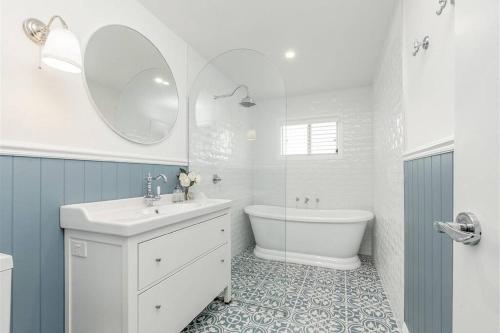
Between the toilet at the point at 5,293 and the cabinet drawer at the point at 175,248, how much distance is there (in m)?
0.49

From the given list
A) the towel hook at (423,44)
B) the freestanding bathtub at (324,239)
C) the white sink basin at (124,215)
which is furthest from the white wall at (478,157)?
the freestanding bathtub at (324,239)

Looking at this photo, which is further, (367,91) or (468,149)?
(367,91)

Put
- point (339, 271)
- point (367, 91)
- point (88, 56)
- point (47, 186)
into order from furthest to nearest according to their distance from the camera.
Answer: point (367, 91) < point (339, 271) < point (88, 56) < point (47, 186)

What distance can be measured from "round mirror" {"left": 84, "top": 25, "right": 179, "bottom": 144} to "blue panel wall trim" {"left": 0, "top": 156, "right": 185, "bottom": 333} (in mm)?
471

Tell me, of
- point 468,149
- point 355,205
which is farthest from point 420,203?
point 355,205

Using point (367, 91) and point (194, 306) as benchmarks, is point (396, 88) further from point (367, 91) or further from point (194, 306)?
point (194, 306)

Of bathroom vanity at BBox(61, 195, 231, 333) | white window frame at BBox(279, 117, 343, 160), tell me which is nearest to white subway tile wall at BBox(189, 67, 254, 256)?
bathroom vanity at BBox(61, 195, 231, 333)

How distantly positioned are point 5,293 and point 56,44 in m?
1.05

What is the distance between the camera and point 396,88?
1.96 meters

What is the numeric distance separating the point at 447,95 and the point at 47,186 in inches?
78.1

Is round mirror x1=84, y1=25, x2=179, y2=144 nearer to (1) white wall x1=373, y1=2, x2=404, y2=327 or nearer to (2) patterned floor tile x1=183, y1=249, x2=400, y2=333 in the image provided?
(2) patterned floor tile x1=183, y1=249, x2=400, y2=333

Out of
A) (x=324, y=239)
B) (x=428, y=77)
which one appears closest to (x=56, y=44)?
(x=428, y=77)

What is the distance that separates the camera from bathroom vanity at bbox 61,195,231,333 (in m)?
1.20

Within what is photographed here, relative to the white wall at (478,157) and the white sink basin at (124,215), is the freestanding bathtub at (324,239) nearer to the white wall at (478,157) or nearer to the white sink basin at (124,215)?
the white sink basin at (124,215)
